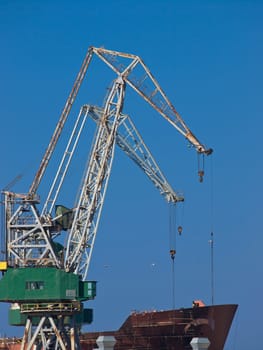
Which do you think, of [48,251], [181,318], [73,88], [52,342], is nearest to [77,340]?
[52,342]

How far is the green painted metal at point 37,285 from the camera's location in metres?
86.4

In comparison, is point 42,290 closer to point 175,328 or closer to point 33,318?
point 33,318

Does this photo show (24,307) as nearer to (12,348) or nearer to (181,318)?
(181,318)

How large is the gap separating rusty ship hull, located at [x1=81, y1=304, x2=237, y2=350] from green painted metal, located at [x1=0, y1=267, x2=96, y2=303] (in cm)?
1904

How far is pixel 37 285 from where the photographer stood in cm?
8656

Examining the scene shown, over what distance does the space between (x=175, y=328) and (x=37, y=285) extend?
876 inches

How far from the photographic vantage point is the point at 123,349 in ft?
360

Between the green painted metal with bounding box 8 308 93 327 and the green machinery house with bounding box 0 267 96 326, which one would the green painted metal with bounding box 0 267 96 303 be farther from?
the green painted metal with bounding box 8 308 93 327

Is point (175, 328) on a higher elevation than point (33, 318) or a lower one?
lower

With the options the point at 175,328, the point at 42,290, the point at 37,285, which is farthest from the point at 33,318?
the point at 175,328

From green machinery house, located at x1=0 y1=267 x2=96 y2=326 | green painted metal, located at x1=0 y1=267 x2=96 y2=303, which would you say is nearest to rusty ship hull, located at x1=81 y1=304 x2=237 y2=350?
green machinery house, located at x1=0 y1=267 x2=96 y2=326

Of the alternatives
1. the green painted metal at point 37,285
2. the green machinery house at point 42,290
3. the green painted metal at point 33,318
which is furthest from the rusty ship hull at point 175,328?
the green painted metal at point 37,285

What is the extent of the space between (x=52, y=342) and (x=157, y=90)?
981 inches

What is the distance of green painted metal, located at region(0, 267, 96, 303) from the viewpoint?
86375mm
